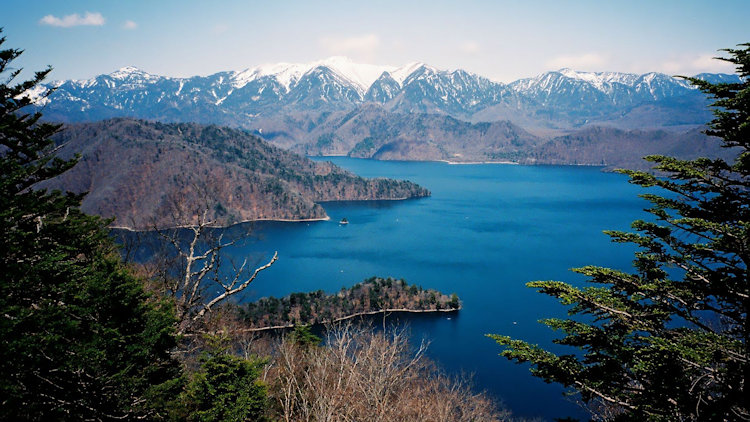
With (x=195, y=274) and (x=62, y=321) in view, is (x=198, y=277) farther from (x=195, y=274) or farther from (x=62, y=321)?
(x=62, y=321)

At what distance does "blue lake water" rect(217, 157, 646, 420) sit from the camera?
139 feet

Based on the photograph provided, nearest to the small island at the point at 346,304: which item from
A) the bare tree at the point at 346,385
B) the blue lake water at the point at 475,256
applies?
the blue lake water at the point at 475,256

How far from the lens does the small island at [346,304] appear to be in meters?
49.6

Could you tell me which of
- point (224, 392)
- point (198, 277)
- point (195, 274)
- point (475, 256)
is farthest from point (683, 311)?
point (475, 256)

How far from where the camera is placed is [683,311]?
18.8 ft

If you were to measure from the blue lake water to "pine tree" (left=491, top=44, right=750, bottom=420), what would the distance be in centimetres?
3006

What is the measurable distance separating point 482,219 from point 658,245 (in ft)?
331

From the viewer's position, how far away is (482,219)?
105 meters

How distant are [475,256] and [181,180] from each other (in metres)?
87.8

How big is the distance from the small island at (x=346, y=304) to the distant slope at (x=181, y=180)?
49591 millimetres

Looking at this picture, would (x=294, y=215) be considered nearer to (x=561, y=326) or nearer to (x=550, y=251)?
(x=550, y=251)

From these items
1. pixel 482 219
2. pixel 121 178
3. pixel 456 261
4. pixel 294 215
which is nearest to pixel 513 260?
pixel 456 261

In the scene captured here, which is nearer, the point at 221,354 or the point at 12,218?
the point at 12,218

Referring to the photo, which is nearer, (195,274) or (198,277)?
(198,277)
